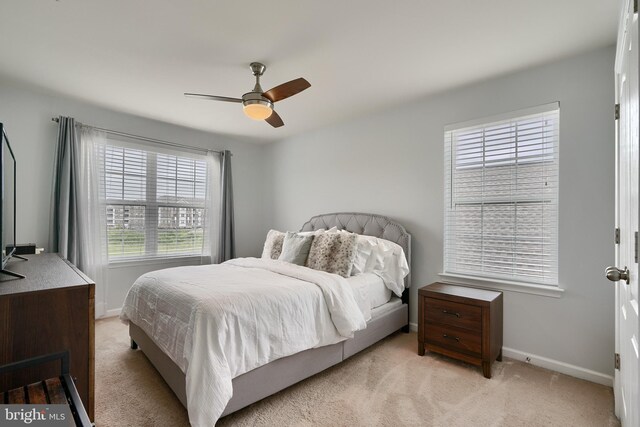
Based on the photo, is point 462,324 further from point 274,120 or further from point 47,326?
point 47,326

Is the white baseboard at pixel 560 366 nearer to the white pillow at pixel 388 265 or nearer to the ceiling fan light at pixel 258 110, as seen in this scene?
the white pillow at pixel 388 265

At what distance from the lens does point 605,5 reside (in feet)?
5.96

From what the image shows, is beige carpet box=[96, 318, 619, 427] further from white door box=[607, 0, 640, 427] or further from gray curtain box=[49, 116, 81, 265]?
gray curtain box=[49, 116, 81, 265]

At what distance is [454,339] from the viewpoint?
2523mm

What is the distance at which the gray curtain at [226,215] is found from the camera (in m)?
4.59

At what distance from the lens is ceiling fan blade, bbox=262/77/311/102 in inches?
86.7

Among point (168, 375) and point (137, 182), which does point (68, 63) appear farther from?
point (168, 375)

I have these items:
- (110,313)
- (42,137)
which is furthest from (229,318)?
(42,137)

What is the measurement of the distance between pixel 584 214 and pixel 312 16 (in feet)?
8.13

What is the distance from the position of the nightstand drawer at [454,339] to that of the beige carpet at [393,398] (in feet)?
0.54

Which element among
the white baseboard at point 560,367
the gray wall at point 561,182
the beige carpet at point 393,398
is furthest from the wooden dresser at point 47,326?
the white baseboard at point 560,367

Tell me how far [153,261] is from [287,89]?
3.07 metres

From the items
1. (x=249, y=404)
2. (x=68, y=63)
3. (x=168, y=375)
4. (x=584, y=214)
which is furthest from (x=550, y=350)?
(x=68, y=63)

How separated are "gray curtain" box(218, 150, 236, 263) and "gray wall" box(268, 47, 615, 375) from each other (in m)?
1.89
